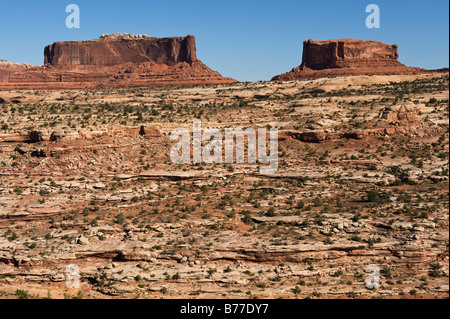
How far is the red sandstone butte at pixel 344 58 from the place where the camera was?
73.4 m

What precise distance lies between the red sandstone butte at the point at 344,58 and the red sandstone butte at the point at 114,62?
17561 mm

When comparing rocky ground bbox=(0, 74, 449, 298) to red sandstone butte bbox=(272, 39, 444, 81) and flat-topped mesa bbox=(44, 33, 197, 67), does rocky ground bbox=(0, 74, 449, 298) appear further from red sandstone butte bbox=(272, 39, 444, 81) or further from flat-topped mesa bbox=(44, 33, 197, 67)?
flat-topped mesa bbox=(44, 33, 197, 67)

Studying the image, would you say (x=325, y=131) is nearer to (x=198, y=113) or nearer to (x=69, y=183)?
(x=198, y=113)

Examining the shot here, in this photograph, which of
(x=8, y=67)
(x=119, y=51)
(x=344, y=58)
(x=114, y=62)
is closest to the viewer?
(x=344, y=58)

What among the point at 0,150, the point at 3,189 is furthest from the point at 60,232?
the point at 0,150

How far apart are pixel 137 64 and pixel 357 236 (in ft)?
284

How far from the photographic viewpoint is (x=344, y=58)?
76312 millimetres

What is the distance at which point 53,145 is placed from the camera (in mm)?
31391

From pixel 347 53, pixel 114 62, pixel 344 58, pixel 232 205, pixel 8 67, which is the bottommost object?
pixel 232 205

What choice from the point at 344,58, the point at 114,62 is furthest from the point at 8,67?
the point at 344,58

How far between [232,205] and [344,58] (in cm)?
5860

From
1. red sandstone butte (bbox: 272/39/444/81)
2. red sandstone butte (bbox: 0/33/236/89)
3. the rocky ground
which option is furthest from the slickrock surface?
the rocky ground

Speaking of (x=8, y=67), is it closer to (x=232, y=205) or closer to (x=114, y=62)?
(x=114, y=62)

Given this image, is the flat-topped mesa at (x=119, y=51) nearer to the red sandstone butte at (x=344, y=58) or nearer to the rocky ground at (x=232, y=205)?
the red sandstone butte at (x=344, y=58)
